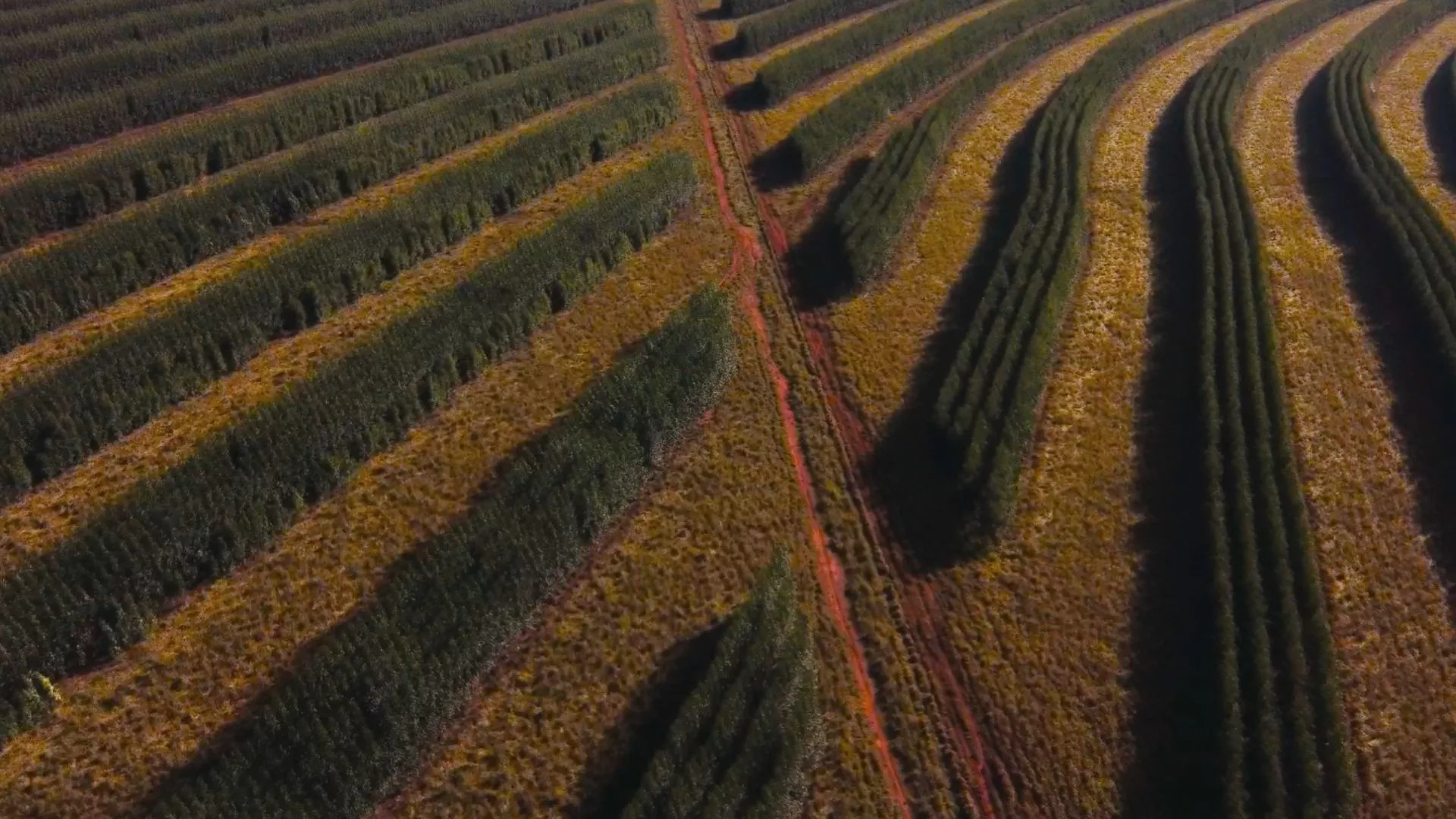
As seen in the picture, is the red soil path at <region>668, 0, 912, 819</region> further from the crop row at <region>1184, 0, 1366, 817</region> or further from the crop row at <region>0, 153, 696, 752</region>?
the crop row at <region>1184, 0, 1366, 817</region>

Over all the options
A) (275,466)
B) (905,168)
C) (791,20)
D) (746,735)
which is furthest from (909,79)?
(746,735)

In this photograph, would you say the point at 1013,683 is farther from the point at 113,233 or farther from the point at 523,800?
the point at 113,233

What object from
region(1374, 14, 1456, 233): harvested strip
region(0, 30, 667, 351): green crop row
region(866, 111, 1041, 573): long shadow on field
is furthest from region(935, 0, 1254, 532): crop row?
region(0, 30, 667, 351): green crop row

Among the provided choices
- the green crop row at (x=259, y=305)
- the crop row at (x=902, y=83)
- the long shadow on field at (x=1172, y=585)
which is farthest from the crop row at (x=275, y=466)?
the long shadow on field at (x=1172, y=585)

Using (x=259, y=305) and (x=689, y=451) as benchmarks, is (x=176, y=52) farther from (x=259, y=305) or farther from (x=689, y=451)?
(x=689, y=451)

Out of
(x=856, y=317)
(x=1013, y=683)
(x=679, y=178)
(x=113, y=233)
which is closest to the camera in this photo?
(x=1013, y=683)

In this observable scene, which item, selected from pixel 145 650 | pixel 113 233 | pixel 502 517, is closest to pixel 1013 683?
pixel 502 517

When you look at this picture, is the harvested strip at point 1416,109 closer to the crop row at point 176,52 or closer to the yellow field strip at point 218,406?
the yellow field strip at point 218,406
